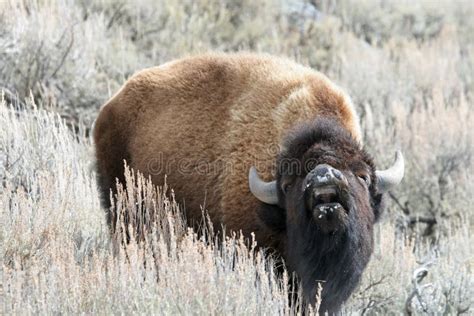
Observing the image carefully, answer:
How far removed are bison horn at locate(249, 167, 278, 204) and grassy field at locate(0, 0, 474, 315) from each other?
1.40ft

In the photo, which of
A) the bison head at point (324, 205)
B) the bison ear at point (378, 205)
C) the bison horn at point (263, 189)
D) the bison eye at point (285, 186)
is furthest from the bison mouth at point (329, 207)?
the bison ear at point (378, 205)

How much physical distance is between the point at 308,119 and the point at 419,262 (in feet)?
6.84

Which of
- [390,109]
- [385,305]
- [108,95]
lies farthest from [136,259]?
[390,109]

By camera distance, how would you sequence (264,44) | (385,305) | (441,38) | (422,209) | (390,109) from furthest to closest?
(441,38)
(264,44)
(390,109)
(422,209)
(385,305)

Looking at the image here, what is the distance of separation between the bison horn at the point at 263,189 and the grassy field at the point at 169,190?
0.43 meters

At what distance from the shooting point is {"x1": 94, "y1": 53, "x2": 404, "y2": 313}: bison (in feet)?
17.7

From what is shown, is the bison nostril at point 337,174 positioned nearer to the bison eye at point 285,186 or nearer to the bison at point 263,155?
the bison at point 263,155

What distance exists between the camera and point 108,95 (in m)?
10.3

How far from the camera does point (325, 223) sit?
5.20 metres

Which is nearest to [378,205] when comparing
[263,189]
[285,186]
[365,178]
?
[365,178]

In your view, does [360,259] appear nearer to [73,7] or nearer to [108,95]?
[108,95]

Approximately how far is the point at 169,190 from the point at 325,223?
6.34ft

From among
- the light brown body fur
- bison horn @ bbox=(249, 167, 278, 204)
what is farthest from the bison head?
the light brown body fur

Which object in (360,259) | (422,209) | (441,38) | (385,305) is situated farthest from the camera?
(441,38)
